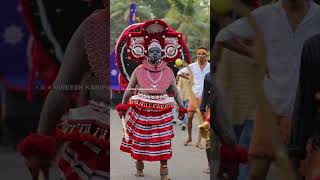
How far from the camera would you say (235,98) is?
8.54ft

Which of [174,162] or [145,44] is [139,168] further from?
[145,44]

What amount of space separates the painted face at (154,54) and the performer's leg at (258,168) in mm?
1195

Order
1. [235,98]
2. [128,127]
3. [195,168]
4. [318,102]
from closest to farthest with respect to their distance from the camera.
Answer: [318,102] → [235,98] → [195,168] → [128,127]

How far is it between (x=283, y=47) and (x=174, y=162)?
1352 millimetres

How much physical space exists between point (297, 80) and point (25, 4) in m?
1.61

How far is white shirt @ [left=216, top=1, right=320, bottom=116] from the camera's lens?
254 cm

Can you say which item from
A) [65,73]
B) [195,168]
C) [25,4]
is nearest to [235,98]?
[195,168]

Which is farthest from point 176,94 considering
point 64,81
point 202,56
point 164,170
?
point 64,81

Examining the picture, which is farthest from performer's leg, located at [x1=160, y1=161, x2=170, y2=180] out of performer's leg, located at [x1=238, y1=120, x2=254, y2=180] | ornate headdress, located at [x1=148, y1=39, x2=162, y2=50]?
→ ornate headdress, located at [x1=148, y1=39, x2=162, y2=50]

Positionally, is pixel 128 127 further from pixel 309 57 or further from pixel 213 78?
pixel 309 57

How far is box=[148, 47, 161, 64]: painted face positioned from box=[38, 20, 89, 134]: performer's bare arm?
2.70 feet

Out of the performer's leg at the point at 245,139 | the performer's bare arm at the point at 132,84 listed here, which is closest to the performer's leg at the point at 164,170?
the performer's bare arm at the point at 132,84

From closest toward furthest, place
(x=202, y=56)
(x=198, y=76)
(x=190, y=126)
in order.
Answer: (x=202, y=56)
(x=198, y=76)
(x=190, y=126)

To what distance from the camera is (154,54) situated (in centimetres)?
346
